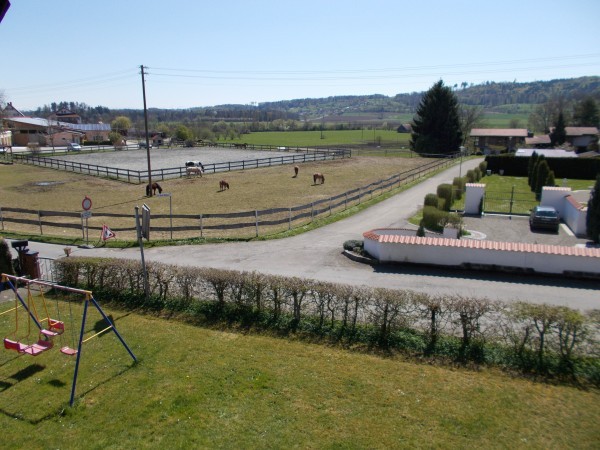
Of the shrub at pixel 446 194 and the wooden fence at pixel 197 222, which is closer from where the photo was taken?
the wooden fence at pixel 197 222

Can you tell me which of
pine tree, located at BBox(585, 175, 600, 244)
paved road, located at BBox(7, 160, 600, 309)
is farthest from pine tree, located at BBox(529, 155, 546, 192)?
paved road, located at BBox(7, 160, 600, 309)

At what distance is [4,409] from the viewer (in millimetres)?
7996

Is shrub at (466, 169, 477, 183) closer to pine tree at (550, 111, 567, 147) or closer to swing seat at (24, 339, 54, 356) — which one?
swing seat at (24, 339, 54, 356)

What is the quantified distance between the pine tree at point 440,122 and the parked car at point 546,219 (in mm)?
39655

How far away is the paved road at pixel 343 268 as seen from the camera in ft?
43.9

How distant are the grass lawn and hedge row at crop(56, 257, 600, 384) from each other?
0.70m

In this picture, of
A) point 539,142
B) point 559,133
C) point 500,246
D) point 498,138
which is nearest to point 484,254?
point 500,246

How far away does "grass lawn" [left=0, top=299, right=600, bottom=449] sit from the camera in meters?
6.95

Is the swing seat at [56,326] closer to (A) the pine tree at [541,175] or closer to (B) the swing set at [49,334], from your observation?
(B) the swing set at [49,334]

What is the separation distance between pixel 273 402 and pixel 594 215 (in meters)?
17.5

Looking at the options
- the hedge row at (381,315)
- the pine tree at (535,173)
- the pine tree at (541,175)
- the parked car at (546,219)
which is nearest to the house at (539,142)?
the pine tree at (535,173)

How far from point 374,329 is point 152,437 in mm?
5114

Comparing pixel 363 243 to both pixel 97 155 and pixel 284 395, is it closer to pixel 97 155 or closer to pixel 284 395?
pixel 284 395

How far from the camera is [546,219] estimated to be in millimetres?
21688
